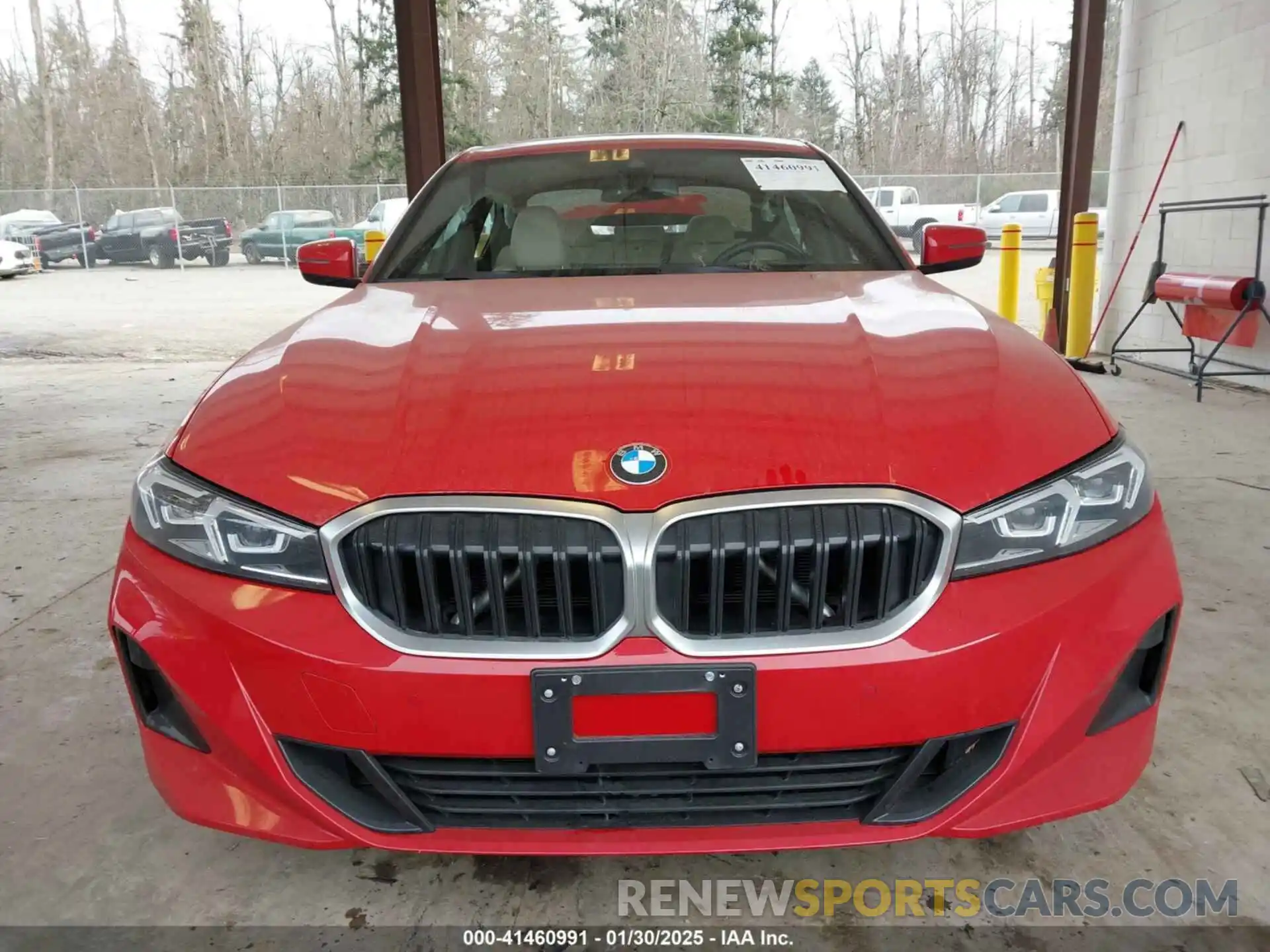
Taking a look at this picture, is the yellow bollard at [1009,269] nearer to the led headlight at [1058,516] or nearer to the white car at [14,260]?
the led headlight at [1058,516]

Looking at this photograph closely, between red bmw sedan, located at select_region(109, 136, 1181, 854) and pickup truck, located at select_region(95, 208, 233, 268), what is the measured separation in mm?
19938

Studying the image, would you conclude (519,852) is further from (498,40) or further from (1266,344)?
(498,40)

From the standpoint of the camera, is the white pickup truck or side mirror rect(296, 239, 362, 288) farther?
the white pickup truck

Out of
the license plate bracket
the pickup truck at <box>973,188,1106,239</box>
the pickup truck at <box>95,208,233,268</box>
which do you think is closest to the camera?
the license plate bracket

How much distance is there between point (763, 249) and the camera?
95.6 inches

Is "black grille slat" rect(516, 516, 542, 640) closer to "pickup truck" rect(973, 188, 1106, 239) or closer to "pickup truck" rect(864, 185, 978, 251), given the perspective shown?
"pickup truck" rect(864, 185, 978, 251)

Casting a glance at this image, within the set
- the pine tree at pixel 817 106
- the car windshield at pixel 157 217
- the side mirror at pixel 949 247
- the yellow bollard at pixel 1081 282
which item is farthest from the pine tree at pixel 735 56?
the side mirror at pixel 949 247

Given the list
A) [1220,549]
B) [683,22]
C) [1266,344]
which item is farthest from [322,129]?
[1220,549]

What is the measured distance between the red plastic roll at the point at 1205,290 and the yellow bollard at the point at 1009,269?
70.7 inches

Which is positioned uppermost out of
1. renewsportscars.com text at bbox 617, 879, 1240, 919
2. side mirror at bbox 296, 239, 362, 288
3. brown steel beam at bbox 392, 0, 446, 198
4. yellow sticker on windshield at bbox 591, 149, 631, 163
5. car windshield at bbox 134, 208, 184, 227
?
brown steel beam at bbox 392, 0, 446, 198

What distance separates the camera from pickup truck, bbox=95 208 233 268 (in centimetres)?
1925

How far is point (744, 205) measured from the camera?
2.61m

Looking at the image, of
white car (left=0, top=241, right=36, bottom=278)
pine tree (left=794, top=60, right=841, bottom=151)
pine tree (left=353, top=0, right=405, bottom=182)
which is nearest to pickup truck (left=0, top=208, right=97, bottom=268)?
white car (left=0, top=241, right=36, bottom=278)

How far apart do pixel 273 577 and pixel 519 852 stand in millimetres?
482
